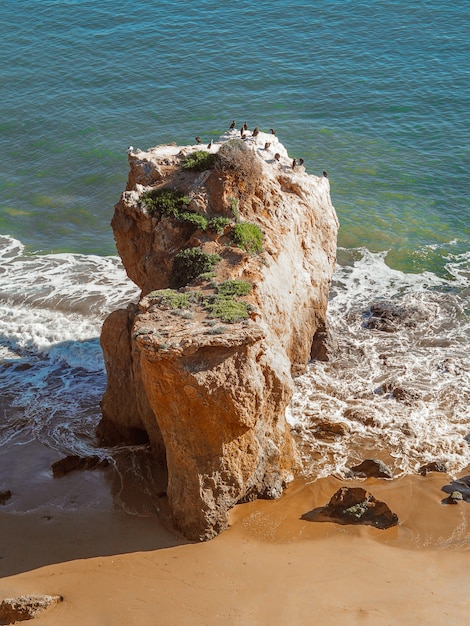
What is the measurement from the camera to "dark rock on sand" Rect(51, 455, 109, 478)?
667 inches

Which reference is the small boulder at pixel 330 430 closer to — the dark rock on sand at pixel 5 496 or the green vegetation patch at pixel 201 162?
the green vegetation patch at pixel 201 162

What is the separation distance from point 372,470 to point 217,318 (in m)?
5.51

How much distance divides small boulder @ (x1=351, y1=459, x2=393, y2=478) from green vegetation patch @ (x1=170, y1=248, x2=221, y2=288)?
18.5 feet

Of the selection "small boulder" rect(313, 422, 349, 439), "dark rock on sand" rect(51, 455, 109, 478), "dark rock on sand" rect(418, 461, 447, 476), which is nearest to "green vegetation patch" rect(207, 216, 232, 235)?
"small boulder" rect(313, 422, 349, 439)

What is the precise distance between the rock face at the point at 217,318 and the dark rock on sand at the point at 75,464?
88cm

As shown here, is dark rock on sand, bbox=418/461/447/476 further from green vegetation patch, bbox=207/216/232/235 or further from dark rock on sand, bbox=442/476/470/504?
green vegetation patch, bbox=207/216/232/235

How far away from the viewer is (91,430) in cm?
1856

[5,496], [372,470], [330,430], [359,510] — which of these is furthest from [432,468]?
[5,496]

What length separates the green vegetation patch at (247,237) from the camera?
664 inches

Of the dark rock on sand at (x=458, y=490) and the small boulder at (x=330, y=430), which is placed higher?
the small boulder at (x=330, y=430)

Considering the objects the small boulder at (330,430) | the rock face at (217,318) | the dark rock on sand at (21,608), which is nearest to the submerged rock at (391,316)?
the rock face at (217,318)

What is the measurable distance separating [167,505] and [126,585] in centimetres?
230

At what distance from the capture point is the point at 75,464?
1706cm

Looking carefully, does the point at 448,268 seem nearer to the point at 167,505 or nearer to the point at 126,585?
the point at 167,505
